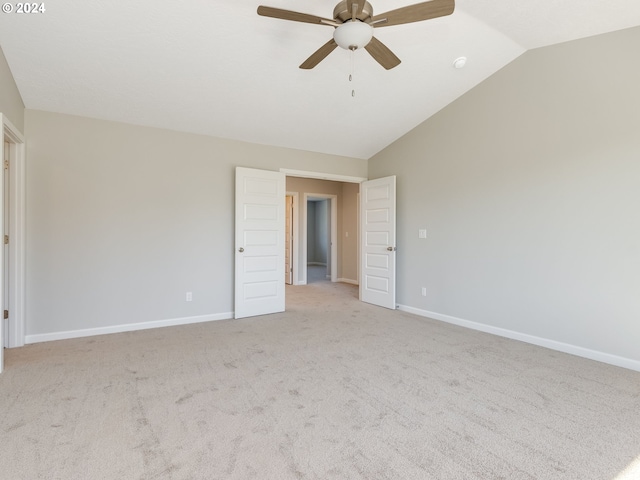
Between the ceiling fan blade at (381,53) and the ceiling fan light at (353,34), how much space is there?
4.2 inches

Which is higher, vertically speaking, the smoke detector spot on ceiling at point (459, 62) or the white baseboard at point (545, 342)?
the smoke detector spot on ceiling at point (459, 62)

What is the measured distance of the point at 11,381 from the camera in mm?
2598

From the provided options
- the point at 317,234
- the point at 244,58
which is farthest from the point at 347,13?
the point at 317,234

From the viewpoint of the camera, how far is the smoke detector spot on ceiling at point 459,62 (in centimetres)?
350

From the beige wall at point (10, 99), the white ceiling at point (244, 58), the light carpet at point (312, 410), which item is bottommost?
the light carpet at point (312, 410)

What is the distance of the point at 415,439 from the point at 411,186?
3.75 meters

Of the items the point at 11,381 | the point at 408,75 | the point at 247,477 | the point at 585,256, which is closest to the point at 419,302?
the point at 585,256

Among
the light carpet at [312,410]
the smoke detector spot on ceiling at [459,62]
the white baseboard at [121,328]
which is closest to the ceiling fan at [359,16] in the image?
the smoke detector spot on ceiling at [459,62]

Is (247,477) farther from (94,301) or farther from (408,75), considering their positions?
(408,75)

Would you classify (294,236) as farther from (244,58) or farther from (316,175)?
(244,58)

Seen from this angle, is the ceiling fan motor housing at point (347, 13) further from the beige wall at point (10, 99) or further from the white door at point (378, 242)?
the white door at point (378, 242)

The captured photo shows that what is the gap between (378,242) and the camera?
17.6 ft

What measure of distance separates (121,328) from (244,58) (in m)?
3.32

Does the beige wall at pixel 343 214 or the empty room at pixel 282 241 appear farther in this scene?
the beige wall at pixel 343 214
